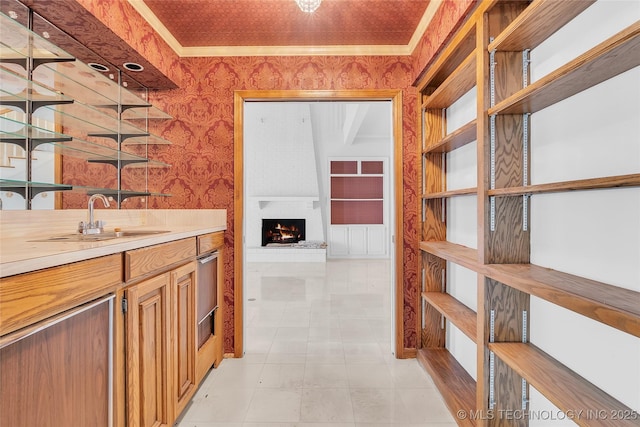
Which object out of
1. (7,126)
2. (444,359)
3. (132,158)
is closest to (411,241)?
(444,359)

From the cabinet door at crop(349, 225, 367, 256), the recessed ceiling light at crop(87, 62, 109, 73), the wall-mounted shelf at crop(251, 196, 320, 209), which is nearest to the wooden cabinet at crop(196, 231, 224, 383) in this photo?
the recessed ceiling light at crop(87, 62, 109, 73)

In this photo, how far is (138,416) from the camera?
1363mm

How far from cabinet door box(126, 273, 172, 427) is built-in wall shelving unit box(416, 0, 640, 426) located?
155 centimetres

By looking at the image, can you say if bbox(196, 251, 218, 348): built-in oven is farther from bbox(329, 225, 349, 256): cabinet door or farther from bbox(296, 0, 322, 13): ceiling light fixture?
bbox(329, 225, 349, 256): cabinet door

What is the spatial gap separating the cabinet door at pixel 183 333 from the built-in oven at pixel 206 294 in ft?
0.48

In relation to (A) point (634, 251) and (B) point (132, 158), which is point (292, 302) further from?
(A) point (634, 251)

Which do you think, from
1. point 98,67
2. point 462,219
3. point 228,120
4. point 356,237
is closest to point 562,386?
point 462,219

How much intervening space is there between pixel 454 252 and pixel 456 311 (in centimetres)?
40

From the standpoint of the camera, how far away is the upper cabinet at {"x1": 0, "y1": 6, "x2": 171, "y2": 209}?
60.6 inches

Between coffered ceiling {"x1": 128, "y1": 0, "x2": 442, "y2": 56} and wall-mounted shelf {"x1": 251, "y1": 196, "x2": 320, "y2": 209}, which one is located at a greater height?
coffered ceiling {"x1": 128, "y1": 0, "x2": 442, "y2": 56}

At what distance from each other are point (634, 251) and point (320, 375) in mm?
1970

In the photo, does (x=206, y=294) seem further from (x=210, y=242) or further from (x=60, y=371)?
(x=60, y=371)

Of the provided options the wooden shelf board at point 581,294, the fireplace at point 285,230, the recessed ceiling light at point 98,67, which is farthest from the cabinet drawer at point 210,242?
the fireplace at point 285,230

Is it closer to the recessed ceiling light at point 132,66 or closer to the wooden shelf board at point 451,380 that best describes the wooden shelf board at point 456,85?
the wooden shelf board at point 451,380
